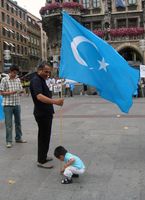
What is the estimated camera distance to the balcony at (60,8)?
43.4 metres

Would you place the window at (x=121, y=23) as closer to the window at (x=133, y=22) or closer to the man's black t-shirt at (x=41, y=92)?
the window at (x=133, y=22)

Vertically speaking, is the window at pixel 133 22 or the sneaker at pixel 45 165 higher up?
the window at pixel 133 22

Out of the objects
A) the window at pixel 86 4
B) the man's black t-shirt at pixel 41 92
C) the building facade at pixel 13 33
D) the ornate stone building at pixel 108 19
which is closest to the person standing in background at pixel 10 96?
the man's black t-shirt at pixel 41 92

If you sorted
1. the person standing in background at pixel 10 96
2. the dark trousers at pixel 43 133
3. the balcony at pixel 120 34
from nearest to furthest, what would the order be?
the dark trousers at pixel 43 133
the person standing in background at pixel 10 96
the balcony at pixel 120 34

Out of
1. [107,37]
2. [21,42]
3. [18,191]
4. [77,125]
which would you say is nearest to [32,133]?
[77,125]

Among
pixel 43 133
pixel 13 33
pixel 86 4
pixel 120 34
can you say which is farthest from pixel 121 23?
pixel 43 133

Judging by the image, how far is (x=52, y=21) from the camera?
4562 cm

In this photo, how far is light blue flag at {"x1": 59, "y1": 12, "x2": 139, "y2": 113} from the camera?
720 cm

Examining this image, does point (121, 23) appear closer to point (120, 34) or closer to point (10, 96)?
point (120, 34)

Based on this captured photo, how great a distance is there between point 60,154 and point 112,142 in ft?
9.67

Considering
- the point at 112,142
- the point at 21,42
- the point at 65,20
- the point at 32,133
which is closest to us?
the point at 65,20

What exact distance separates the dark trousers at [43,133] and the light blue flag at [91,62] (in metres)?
0.82

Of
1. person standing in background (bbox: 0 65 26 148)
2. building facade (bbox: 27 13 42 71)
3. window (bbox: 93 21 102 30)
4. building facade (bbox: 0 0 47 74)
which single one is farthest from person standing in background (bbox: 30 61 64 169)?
building facade (bbox: 27 13 42 71)

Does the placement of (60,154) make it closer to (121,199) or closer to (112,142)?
(121,199)
